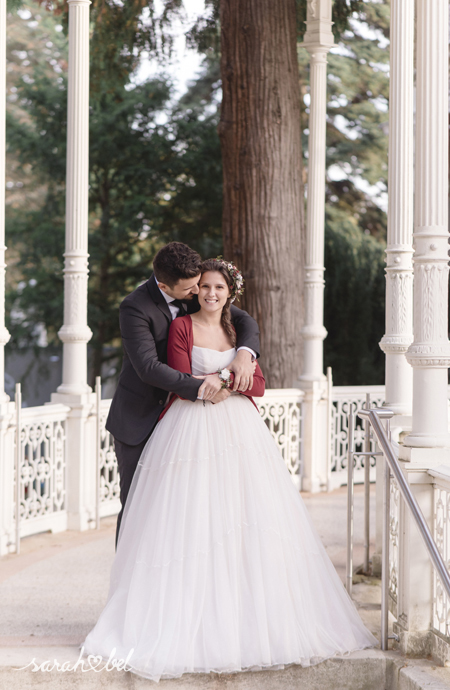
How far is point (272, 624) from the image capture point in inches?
139

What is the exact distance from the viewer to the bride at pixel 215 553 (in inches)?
137

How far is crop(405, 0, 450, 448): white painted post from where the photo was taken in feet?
12.4

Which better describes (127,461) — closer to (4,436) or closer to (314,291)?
(4,436)

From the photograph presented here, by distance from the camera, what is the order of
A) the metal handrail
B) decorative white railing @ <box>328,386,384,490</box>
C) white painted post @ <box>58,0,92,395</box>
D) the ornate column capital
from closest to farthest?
the metal handrail → white painted post @ <box>58,0,92,395</box> → the ornate column capital → decorative white railing @ <box>328,386,384,490</box>

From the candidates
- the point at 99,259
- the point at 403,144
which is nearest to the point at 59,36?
the point at 99,259

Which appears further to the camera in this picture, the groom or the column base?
the column base

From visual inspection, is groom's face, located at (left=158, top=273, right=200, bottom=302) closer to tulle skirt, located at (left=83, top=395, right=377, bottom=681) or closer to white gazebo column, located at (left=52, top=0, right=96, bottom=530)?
tulle skirt, located at (left=83, top=395, right=377, bottom=681)

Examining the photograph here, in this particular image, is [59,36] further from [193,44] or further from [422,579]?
[422,579]

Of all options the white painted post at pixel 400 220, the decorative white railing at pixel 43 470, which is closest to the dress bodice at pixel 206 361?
the white painted post at pixel 400 220

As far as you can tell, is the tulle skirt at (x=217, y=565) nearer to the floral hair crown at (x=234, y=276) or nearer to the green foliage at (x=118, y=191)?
the floral hair crown at (x=234, y=276)

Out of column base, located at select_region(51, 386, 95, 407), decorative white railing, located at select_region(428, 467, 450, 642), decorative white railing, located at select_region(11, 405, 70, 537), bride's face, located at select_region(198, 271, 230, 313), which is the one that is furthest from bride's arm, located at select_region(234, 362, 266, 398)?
column base, located at select_region(51, 386, 95, 407)

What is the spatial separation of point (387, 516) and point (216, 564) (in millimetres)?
922

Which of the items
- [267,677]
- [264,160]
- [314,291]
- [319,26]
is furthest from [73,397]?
[319,26]

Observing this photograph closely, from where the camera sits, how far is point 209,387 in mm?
3701
